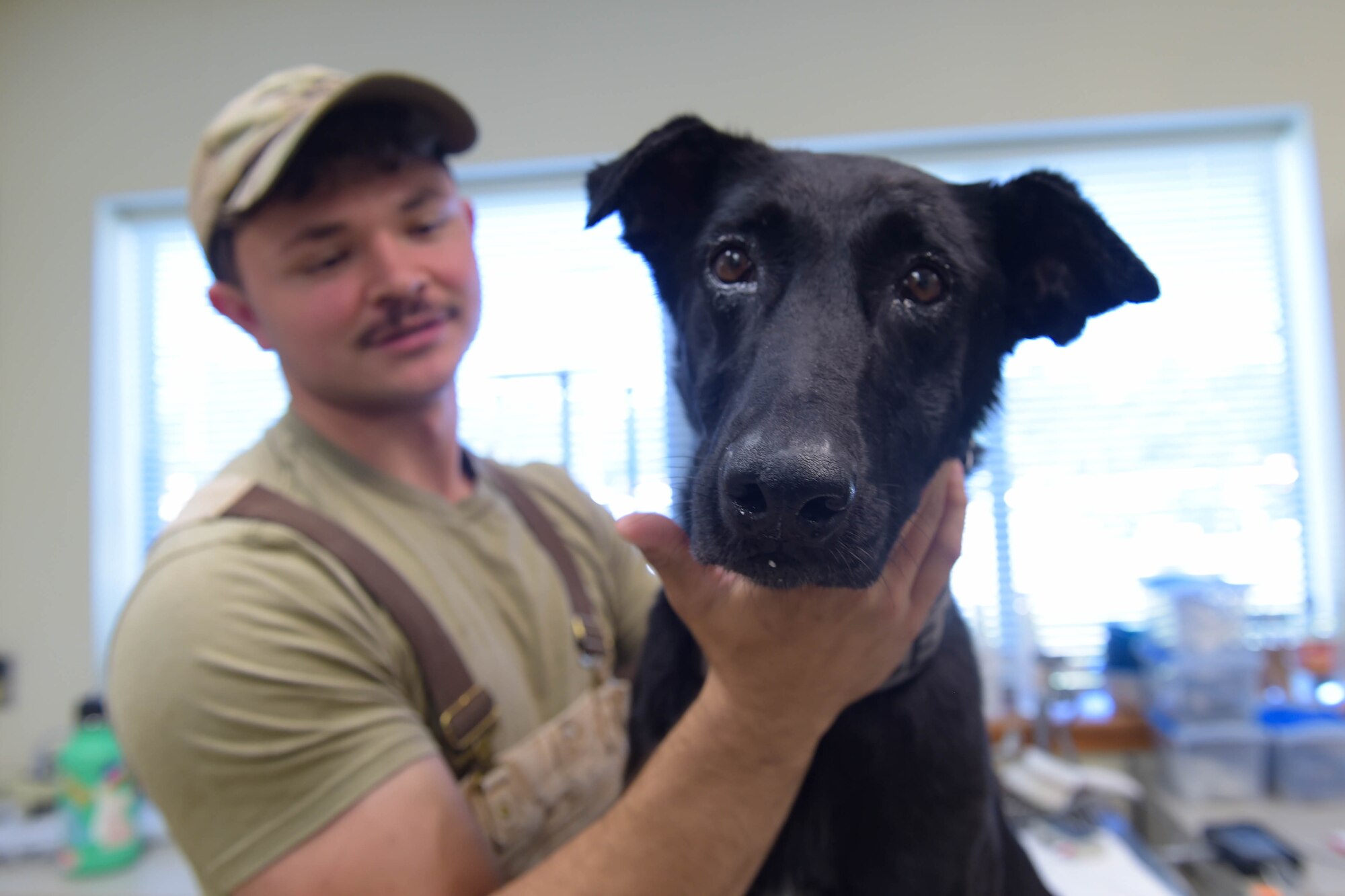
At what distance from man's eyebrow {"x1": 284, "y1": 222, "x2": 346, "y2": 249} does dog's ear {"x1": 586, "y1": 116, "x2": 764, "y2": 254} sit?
37 centimetres

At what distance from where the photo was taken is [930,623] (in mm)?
882

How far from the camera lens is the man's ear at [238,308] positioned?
1.09 metres

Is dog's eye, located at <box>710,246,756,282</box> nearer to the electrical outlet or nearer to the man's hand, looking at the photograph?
the man's hand

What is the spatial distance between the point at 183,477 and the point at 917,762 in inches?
125

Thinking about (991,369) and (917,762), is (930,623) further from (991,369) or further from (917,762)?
(991,369)

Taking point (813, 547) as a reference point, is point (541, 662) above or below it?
below

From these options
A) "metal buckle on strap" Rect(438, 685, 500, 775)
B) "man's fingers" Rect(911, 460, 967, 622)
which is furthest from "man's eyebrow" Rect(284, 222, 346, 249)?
"man's fingers" Rect(911, 460, 967, 622)

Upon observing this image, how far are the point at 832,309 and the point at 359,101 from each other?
0.76 metres

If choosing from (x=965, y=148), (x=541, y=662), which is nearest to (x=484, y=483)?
(x=541, y=662)

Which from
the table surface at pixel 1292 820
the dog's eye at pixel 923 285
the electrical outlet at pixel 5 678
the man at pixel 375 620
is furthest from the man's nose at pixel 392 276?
the electrical outlet at pixel 5 678

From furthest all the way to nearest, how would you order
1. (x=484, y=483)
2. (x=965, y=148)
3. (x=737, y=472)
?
(x=965, y=148)
(x=484, y=483)
(x=737, y=472)

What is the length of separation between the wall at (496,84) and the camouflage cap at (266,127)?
170 cm

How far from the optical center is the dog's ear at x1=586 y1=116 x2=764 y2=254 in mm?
925

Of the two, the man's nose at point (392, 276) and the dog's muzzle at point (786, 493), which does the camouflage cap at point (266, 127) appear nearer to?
the man's nose at point (392, 276)
